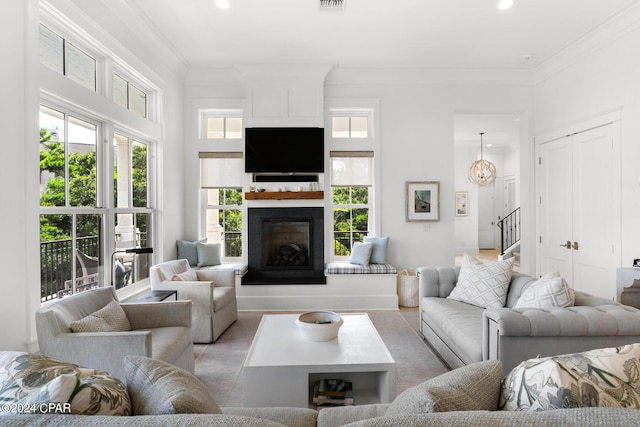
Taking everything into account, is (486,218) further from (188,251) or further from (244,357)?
(244,357)

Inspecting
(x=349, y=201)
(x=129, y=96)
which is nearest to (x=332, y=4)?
(x=129, y=96)

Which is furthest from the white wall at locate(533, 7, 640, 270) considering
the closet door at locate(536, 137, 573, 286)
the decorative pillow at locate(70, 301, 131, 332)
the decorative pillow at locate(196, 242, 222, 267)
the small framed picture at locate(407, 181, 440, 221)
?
the decorative pillow at locate(196, 242, 222, 267)

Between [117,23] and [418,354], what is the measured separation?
4.11 m

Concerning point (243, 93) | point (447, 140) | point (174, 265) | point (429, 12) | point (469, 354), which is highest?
point (429, 12)

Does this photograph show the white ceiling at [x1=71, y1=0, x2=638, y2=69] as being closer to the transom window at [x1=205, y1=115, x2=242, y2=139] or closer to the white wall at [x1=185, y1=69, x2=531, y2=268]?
the white wall at [x1=185, y1=69, x2=531, y2=268]

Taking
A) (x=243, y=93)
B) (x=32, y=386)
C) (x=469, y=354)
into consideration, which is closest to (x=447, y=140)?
(x=243, y=93)

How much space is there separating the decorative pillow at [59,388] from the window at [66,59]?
244 cm

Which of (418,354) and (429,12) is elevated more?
(429,12)

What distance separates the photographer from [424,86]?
5.12 meters

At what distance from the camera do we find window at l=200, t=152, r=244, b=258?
5.21m

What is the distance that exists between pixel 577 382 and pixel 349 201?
4409 mm

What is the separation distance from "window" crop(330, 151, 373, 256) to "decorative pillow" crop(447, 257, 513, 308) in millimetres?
2134

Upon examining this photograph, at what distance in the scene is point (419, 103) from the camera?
513cm

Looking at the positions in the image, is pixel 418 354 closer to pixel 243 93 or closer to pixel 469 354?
pixel 469 354
